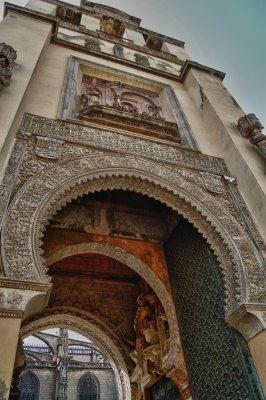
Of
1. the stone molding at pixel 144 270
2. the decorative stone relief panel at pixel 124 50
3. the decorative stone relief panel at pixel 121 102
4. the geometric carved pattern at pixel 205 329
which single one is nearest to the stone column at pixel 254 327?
the geometric carved pattern at pixel 205 329

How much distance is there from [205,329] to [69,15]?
7.94 metres

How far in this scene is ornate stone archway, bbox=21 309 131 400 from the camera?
17.4ft

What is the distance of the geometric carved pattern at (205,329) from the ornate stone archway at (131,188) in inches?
10.8

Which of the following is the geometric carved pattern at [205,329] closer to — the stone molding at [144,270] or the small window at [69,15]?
the stone molding at [144,270]

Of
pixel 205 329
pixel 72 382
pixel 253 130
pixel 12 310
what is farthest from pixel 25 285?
pixel 72 382

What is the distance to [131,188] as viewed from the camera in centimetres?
358

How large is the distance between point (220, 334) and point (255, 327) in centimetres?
48

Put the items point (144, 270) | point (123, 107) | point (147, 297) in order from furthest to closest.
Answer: point (123, 107) < point (147, 297) < point (144, 270)

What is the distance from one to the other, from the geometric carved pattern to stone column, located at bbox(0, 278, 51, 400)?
75.4 inches

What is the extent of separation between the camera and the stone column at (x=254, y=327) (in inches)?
101

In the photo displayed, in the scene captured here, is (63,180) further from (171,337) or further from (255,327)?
(171,337)

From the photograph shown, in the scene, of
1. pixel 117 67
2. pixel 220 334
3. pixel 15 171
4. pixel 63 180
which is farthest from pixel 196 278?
pixel 117 67

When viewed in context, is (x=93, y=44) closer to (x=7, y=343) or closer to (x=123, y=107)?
(x=123, y=107)

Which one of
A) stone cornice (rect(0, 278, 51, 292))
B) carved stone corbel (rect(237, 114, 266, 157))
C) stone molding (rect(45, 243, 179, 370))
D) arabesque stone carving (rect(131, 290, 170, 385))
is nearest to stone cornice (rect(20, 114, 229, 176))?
carved stone corbel (rect(237, 114, 266, 157))
